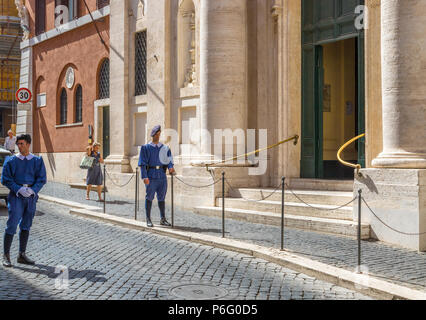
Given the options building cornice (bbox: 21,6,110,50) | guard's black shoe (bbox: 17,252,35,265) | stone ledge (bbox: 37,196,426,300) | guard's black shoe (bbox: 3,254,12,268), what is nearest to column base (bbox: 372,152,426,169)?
stone ledge (bbox: 37,196,426,300)

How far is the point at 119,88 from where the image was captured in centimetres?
1747

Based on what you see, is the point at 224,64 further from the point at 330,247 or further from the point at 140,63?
the point at 330,247

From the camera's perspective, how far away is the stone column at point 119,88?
677 inches

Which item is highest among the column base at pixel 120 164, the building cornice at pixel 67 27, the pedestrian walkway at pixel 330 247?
the building cornice at pixel 67 27

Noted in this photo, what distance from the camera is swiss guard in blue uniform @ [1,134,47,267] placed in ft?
22.1

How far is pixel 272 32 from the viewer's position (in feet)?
42.1

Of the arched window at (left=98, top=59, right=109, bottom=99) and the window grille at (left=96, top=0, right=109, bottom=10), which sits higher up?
the window grille at (left=96, top=0, right=109, bottom=10)

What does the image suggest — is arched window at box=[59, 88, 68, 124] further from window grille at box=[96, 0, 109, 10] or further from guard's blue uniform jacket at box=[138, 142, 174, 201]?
guard's blue uniform jacket at box=[138, 142, 174, 201]

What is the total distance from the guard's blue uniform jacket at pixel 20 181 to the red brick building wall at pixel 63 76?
1273 centimetres

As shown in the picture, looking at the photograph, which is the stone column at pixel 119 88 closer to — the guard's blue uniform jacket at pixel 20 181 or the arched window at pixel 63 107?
the arched window at pixel 63 107

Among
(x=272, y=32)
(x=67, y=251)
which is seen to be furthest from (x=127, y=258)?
(x=272, y=32)

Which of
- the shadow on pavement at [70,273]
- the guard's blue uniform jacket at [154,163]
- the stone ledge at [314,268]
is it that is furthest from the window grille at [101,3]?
the shadow on pavement at [70,273]

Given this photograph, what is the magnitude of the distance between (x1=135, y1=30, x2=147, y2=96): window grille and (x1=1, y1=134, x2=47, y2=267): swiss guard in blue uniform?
33.5ft

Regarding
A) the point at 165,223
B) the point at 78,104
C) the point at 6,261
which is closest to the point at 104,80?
the point at 78,104
